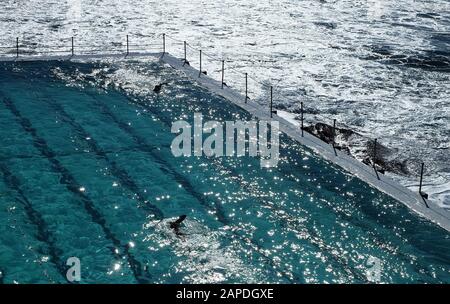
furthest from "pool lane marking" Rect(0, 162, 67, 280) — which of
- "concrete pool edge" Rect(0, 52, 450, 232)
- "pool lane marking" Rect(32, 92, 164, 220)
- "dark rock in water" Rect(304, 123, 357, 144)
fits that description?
"dark rock in water" Rect(304, 123, 357, 144)

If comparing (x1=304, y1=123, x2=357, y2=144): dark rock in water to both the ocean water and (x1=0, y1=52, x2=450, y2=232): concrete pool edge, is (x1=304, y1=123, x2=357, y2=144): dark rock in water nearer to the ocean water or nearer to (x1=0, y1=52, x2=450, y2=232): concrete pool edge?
the ocean water

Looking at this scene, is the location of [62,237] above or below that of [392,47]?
below

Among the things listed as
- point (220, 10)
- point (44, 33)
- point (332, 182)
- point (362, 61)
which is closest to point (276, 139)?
point (332, 182)

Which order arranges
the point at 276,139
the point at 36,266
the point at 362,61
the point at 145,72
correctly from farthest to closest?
the point at 362,61 < the point at 145,72 < the point at 276,139 < the point at 36,266

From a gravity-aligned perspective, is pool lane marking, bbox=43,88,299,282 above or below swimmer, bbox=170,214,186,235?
above

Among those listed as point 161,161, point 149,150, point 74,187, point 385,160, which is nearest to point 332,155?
point 385,160

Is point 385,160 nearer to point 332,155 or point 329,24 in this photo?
point 332,155

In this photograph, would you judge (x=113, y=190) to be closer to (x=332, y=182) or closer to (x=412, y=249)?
(x=332, y=182)
